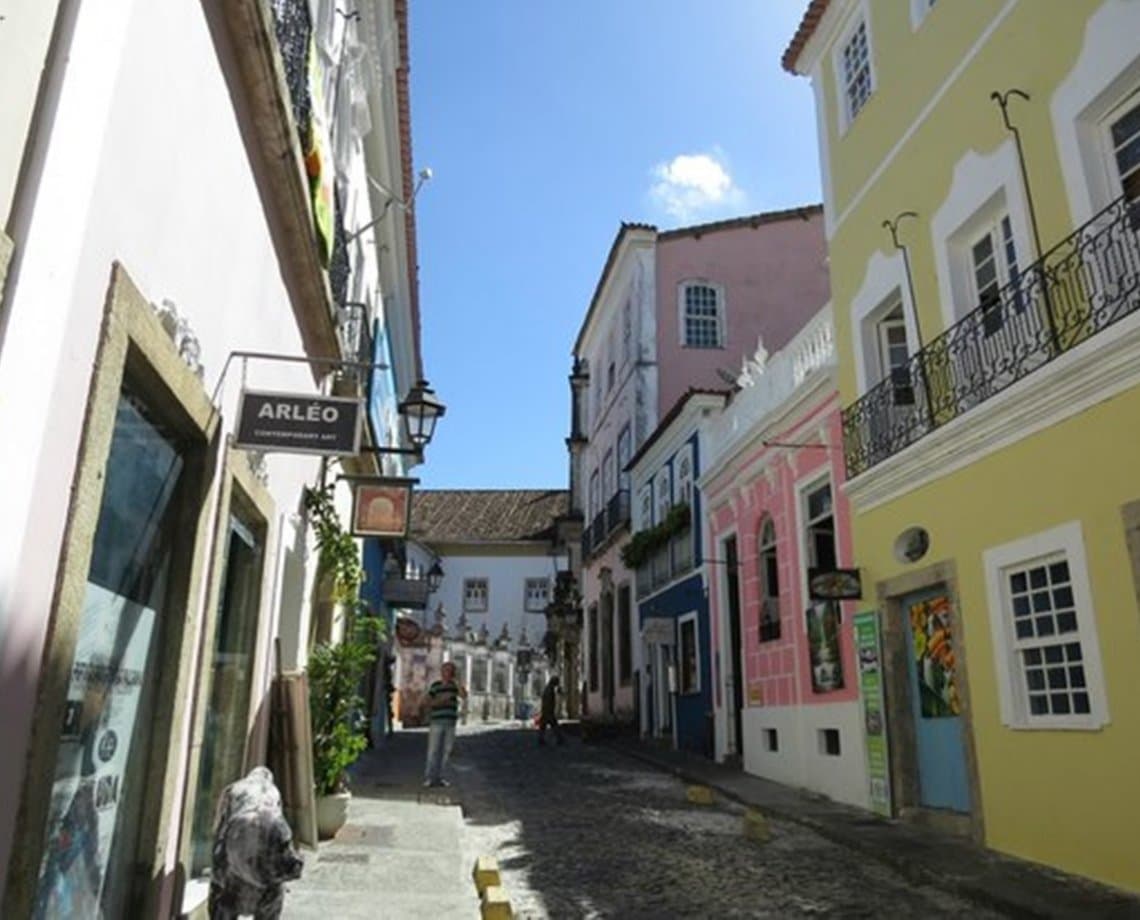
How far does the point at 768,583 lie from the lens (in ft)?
45.0

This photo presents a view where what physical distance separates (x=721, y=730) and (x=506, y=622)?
89.0 ft

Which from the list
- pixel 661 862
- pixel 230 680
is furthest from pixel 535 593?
pixel 230 680

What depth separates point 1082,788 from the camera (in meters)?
6.56

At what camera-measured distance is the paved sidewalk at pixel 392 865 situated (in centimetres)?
555

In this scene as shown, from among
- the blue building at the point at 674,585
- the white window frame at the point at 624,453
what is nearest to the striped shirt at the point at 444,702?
the blue building at the point at 674,585

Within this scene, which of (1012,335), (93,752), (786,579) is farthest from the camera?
(786,579)

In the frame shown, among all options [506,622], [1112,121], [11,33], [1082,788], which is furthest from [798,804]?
[506,622]

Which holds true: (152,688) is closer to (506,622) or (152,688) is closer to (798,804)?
(798,804)

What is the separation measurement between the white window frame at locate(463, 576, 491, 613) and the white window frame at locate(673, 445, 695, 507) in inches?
990

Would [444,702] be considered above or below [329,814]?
above

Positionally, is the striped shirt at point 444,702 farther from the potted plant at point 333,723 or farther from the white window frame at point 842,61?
the white window frame at point 842,61

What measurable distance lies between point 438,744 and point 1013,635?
23.4 feet

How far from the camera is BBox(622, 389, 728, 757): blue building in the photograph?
1672 cm

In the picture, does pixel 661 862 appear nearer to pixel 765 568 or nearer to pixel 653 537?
pixel 765 568
